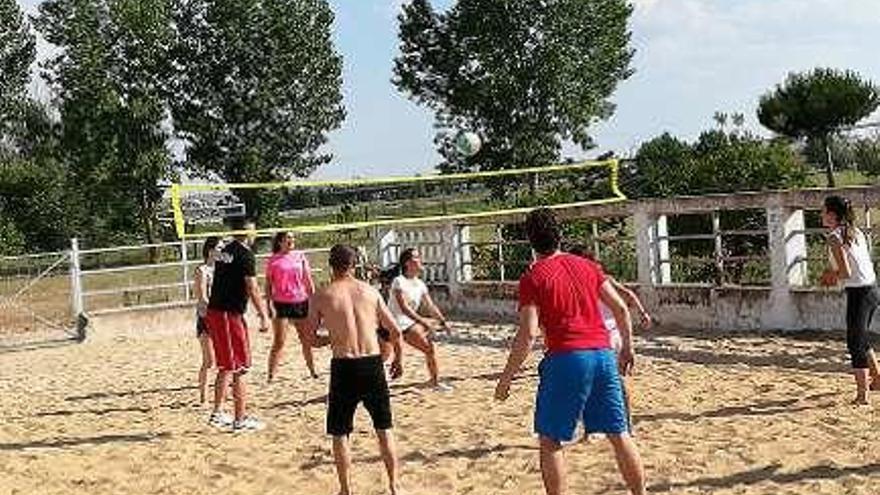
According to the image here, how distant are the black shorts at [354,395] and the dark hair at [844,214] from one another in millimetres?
3254

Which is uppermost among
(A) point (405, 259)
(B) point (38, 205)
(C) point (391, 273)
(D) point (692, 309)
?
(B) point (38, 205)

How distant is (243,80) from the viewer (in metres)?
40.3

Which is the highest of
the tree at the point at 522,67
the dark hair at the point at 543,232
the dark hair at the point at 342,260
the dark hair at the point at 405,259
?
the tree at the point at 522,67

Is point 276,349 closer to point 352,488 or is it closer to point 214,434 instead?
point 214,434

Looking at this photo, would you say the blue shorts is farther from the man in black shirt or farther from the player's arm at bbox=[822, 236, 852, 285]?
the man in black shirt

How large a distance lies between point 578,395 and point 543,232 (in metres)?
0.71

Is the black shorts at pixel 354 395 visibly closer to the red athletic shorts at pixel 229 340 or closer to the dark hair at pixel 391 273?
the red athletic shorts at pixel 229 340

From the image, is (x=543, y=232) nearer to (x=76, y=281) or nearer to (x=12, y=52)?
(x=76, y=281)

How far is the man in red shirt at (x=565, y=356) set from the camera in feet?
16.2

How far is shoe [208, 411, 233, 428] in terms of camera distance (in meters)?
8.67

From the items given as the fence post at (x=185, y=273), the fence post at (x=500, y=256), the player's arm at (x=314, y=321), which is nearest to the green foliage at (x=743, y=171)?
the fence post at (x=500, y=256)

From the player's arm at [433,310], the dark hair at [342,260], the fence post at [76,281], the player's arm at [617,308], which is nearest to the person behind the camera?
the player's arm at [617,308]

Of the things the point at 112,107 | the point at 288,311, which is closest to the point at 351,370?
the point at 288,311

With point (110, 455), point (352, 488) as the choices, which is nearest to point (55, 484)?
point (110, 455)
